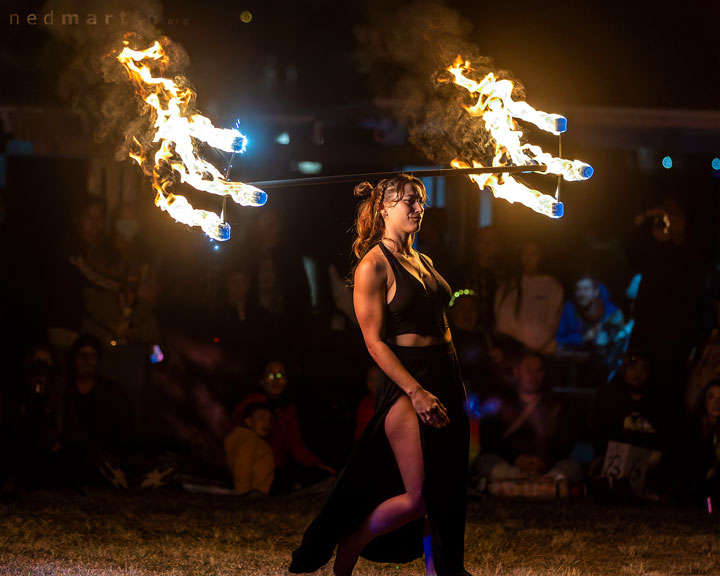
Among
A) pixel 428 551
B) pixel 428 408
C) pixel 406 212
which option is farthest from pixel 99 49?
pixel 428 551

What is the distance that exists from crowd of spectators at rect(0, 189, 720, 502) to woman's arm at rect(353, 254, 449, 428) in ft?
9.73

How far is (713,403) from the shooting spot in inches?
280

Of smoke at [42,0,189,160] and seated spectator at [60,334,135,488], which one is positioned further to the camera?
seated spectator at [60,334,135,488]

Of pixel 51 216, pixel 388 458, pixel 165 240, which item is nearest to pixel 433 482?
pixel 388 458

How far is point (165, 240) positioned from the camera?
754cm

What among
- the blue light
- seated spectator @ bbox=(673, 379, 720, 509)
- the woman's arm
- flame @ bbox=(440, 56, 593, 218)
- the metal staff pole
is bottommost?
seated spectator @ bbox=(673, 379, 720, 509)

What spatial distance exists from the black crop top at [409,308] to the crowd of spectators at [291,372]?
287 cm

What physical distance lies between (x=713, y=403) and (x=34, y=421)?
4617 millimetres

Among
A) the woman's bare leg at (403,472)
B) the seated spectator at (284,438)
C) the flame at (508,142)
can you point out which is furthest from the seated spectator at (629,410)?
the woman's bare leg at (403,472)

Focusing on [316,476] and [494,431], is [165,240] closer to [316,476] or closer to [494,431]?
[316,476]

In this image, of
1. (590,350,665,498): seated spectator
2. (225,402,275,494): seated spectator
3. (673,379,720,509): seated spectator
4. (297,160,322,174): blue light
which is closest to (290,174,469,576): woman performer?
(225,402,275,494): seated spectator

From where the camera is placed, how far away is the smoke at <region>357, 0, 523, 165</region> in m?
6.96

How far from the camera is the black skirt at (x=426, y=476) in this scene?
4.26m

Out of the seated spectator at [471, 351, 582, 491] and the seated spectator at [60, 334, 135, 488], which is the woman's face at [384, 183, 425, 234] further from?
the seated spectator at [60, 334, 135, 488]
